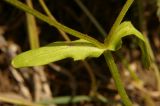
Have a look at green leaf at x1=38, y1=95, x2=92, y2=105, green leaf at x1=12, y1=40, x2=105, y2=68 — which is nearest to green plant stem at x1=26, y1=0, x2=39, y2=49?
green leaf at x1=38, y1=95, x2=92, y2=105

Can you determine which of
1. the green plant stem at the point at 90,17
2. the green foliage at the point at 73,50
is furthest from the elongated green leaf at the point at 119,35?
the green plant stem at the point at 90,17

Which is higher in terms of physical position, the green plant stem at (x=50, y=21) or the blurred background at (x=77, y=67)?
the blurred background at (x=77, y=67)

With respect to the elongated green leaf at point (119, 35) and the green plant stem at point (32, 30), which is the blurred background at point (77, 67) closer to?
the green plant stem at point (32, 30)

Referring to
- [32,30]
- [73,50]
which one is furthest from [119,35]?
[32,30]

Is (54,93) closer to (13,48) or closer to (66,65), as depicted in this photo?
(66,65)

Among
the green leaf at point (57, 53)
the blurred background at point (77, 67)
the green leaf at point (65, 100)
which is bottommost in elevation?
the green leaf at point (57, 53)

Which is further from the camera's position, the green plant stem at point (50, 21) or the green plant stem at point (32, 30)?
the green plant stem at point (32, 30)

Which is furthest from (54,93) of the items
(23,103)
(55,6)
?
(55,6)

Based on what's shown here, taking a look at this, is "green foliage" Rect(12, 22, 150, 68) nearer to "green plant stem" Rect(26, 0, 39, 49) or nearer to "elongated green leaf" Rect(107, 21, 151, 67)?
"elongated green leaf" Rect(107, 21, 151, 67)
